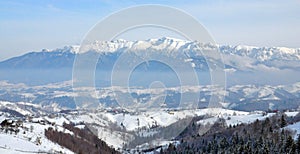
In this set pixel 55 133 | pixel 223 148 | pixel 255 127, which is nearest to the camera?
pixel 223 148

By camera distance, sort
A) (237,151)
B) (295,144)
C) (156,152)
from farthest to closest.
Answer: (156,152), (237,151), (295,144)

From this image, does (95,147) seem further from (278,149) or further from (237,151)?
(278,149)

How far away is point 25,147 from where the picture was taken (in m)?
63.0

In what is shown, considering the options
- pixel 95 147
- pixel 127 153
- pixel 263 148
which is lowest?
pixel 127 153

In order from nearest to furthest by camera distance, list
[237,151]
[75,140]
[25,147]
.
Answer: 1. [25,147]
2. [237,151]
3. [75,140]

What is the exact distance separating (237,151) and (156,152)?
7154cm

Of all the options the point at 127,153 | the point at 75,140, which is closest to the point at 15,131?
the point at 75,140

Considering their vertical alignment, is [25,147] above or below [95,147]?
above

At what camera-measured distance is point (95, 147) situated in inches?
4904

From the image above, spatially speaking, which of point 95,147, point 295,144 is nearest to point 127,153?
point 95,147

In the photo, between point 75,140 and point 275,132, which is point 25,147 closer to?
point 75,140

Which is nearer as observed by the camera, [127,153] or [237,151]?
[237,151]

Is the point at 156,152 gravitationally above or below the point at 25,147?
below

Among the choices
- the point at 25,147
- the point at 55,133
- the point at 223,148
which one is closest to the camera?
the point at 25,147
